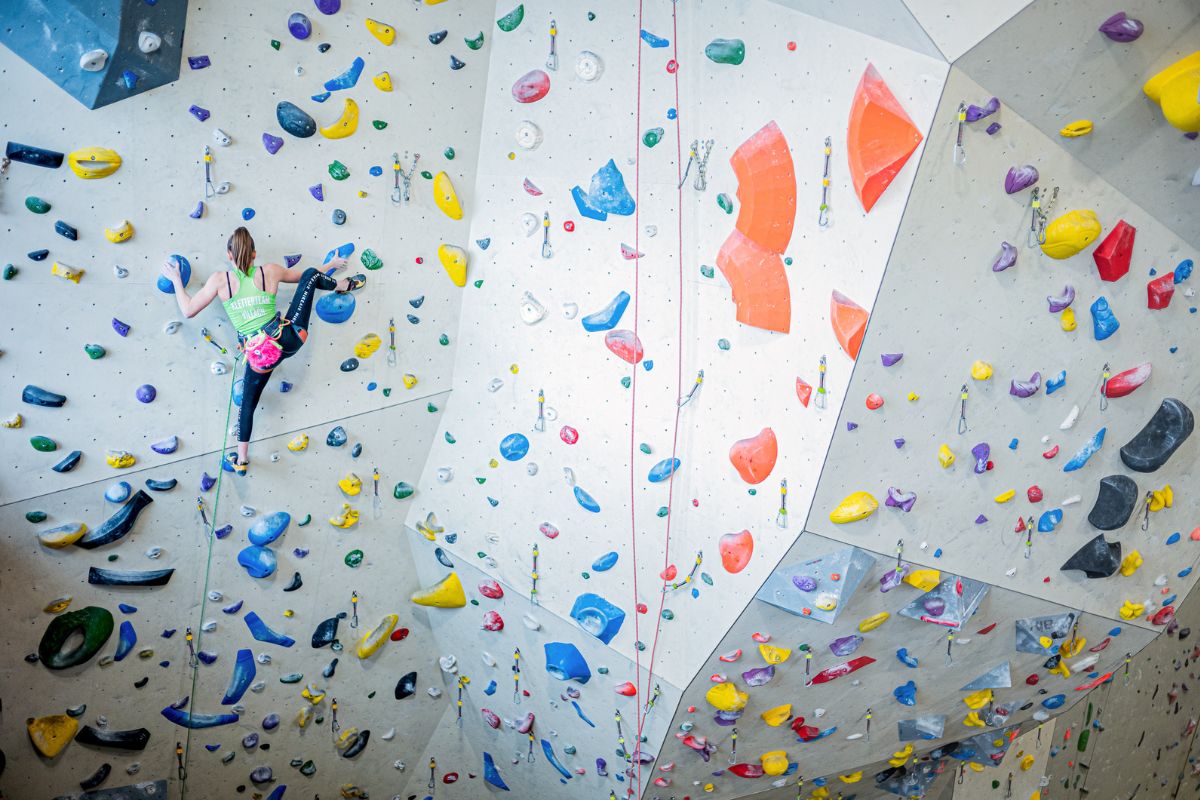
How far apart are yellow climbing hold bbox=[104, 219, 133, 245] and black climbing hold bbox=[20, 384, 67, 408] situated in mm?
630

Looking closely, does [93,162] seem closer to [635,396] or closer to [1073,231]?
[635,396]

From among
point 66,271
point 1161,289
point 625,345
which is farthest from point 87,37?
point 1161,289

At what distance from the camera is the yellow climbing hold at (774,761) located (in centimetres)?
545

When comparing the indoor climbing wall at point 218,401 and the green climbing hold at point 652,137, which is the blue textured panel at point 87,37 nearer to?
the indoor climbing wall at point 218,401

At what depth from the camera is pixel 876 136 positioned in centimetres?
372

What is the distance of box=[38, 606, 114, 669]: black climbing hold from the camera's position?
4.59 metres

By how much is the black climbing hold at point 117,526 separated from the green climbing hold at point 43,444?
1.28ft

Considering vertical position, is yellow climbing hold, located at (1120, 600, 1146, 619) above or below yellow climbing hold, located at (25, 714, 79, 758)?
above

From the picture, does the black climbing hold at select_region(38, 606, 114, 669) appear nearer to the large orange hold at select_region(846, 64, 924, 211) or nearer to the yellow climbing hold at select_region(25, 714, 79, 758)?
the yellow climbing hold at select_region(25, 714, 79, 758)

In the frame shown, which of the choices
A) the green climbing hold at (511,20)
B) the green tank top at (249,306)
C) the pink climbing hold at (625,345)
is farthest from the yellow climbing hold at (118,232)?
the pink climbing hold at (625,345)

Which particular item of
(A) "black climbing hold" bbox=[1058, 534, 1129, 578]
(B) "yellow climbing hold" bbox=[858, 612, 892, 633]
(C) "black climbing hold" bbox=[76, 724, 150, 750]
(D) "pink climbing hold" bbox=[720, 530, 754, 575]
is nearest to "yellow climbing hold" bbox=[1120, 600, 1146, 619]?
(A) "black climbing hold" bbox=[1058, 534, 1129, 578]

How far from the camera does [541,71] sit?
453 cm

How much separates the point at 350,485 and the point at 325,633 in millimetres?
806

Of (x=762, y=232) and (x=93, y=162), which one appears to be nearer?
(x=93, y=162)
